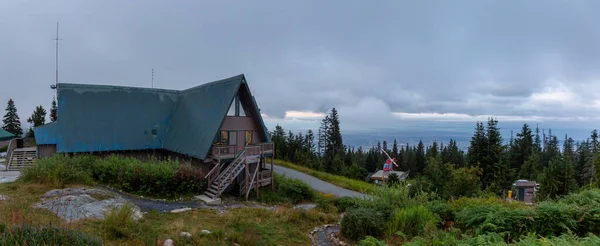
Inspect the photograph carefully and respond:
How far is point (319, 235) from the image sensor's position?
8852mm

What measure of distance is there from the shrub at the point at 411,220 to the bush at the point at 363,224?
32cm

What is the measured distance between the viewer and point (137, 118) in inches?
748

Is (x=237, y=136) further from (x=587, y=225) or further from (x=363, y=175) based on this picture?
(x=363, y=175)

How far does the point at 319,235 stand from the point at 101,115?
17.0 metres

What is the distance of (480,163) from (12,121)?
→ 63179mm

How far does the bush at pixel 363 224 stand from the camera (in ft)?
25.6

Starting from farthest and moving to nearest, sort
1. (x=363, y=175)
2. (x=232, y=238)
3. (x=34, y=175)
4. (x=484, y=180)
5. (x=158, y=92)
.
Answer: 1. (x=363, y=175)
2. (x=484, y=180)
3. (x=158, y=92)
4. (x=34, y=175)
5. (x=232, y=238)

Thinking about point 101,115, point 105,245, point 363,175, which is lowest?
point 363,175

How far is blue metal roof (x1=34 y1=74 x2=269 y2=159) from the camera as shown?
54.9ft

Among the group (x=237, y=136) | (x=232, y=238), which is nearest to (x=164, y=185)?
(x=237, y=136)

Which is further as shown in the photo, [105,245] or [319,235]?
[319,235]

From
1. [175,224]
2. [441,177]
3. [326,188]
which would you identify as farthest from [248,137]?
[441,177]

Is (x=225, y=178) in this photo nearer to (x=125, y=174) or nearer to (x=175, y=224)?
(x=125, y=174)

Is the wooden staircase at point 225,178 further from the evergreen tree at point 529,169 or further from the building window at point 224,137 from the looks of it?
the evergreen tree at point 529,169
